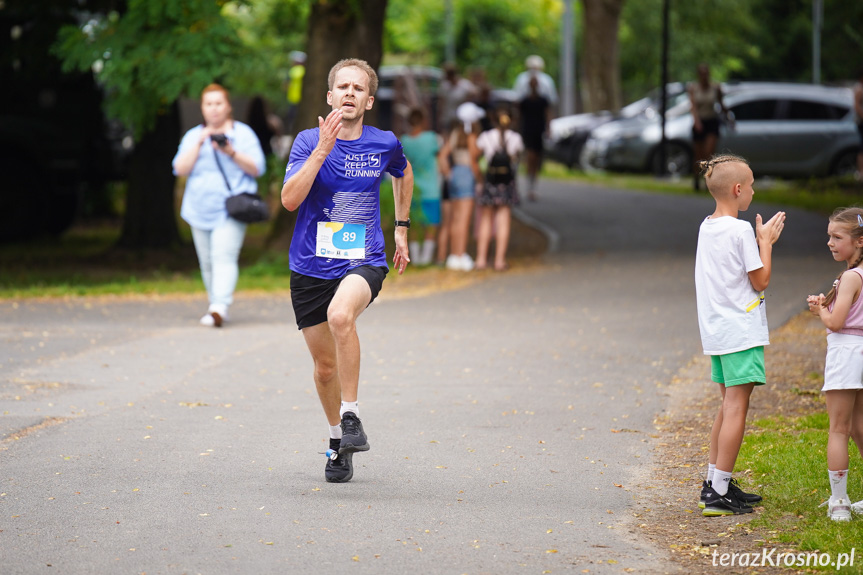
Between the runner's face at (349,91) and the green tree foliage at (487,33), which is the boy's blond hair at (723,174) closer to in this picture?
the runner's face at (349,91)

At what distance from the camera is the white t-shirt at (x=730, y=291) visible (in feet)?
17.6

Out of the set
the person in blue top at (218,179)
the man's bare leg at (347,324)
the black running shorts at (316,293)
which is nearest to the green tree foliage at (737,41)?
the person in blue top at (218,179)

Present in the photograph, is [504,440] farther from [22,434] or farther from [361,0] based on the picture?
[361,0]

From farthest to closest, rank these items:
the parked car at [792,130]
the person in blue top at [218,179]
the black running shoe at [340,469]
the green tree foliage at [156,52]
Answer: the parked car at [792,130]
the green tree foliage at [156,52]
the person in blue top at [218,179]
the black running shoe at [340,469]

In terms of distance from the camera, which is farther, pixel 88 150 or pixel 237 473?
pixel 88 150

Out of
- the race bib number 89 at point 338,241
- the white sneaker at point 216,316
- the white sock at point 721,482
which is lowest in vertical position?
the white sneaker at point 216,316

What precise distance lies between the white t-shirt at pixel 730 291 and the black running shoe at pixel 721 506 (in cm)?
64

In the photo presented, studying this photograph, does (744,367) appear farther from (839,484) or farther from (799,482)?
(799,482)

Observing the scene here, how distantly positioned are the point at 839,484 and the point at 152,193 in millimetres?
13545

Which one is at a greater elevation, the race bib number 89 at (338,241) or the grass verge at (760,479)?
the race bib number 89 at (338,241)

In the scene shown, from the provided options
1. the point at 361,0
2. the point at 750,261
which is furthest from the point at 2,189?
the point at 750,261

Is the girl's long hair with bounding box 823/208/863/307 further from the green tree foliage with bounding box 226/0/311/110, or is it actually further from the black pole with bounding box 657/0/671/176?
the black pole with bounding box 657/0/671/176

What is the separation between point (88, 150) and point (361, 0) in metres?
5.65

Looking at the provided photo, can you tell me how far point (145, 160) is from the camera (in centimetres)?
1719
